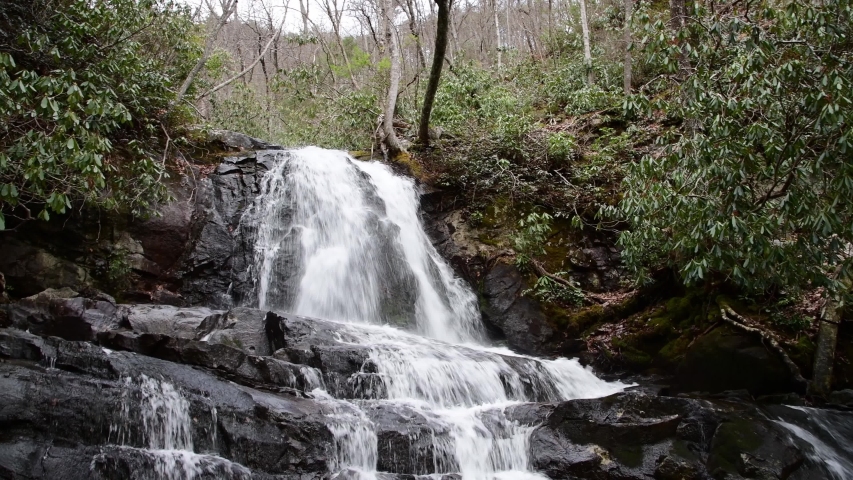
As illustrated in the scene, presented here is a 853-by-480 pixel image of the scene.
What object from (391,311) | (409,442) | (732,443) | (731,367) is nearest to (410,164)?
(391,311)

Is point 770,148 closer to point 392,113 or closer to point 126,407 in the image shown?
point 126,407

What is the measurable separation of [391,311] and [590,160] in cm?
593

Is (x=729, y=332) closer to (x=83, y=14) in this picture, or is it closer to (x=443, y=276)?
(x=443, y=276)

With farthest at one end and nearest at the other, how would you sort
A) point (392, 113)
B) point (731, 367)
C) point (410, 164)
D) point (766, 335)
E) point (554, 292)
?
point (392, 113) → point (410, 164) → point (554, 292) → point (731, 367) → point (766, 335)

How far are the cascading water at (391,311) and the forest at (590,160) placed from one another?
0.85 m

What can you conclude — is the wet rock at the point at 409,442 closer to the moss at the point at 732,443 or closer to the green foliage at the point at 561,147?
the moss at the point at 732,443

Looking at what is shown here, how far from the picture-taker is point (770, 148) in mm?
5914

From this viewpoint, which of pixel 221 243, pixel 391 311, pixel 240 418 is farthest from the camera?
pixel 391 311

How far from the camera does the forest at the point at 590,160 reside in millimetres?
6039

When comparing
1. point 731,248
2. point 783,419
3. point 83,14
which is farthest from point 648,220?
point 83,14

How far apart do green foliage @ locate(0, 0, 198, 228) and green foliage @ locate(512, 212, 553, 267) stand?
6.76 meters

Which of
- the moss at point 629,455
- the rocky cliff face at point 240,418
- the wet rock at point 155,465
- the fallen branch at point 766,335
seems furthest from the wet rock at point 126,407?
the fallen branch at point 766,335

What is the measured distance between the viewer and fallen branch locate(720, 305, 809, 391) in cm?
788

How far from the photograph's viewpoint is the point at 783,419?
271 inches
